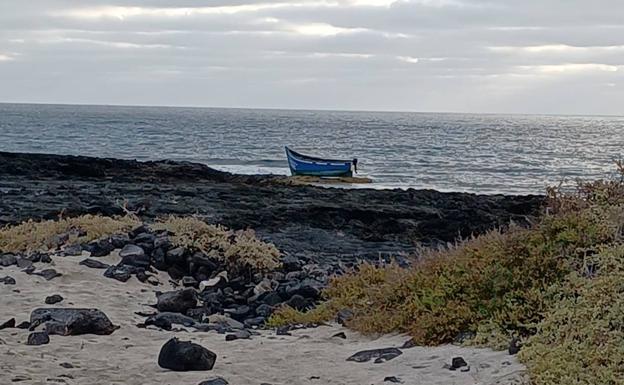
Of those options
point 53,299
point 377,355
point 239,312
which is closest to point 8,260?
point 53,299

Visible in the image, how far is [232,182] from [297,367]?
24.7 meters

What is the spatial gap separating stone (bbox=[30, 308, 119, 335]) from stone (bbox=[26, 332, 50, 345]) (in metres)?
0.26

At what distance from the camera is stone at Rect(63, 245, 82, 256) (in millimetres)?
10891

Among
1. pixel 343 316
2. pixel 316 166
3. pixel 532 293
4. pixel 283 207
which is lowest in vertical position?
pixel 316 166

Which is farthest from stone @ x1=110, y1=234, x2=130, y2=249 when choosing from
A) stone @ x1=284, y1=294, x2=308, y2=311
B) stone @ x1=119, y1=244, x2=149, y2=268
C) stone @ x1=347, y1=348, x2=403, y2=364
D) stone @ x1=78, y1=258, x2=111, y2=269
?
stone @ x1=347, y1=348, x2=403, y2=364

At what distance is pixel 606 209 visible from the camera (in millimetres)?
7340

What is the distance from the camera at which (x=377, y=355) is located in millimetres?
6508

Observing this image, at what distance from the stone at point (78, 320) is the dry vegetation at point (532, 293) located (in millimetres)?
1589

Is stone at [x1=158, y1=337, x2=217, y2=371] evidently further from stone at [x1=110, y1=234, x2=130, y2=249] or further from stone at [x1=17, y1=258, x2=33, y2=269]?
stone at [x1=110, y1=234, x2=130, y2=249]

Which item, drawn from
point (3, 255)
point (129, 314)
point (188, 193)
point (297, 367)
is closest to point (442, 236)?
point (188, 193)

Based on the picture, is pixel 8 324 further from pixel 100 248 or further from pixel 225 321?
pixel 100 248

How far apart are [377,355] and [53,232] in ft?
23.0

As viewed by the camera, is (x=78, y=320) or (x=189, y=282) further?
(x=189, y=282)

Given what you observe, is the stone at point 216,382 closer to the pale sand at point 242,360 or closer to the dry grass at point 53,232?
the pale sand at point 242,360
